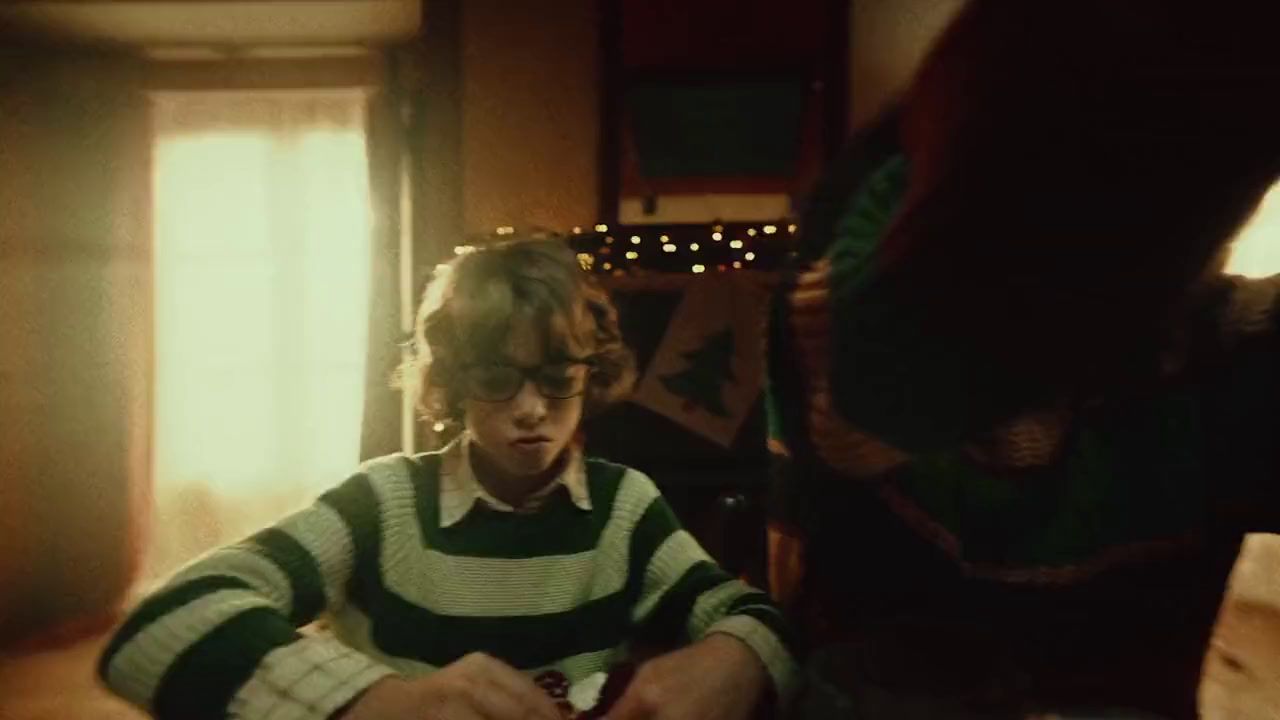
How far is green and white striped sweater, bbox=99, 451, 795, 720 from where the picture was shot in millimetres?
685

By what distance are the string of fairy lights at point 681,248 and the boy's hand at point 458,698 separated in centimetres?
83

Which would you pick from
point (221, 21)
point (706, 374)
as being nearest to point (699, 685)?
point (706, 374)

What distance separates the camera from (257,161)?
2217 mm

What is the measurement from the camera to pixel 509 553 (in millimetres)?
788

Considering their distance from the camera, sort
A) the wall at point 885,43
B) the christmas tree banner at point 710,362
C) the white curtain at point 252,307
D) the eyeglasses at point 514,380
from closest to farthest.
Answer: the wall at point 885,43, the eyeglasses at point 514,380, the christmas tree banner at point 710,362, the white curtain at point 252,307

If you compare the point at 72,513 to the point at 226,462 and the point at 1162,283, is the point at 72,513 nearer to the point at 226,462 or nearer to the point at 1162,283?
the point at 226,462

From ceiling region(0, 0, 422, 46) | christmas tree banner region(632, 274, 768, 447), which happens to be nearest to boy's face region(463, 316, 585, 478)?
christmas tree banner region(632, 274, 768, 447)

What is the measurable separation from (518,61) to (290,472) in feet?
4.09

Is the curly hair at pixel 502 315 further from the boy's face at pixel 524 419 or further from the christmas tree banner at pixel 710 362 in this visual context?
the christmas tree banner at pixel 710 362

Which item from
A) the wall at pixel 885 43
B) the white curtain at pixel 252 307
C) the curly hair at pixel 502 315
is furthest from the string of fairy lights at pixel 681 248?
the white curtain at pixel 252 307

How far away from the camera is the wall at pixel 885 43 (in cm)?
48

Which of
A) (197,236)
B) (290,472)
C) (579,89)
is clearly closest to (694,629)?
(579,89)

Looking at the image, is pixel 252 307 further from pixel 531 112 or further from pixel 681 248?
pixel 681 248

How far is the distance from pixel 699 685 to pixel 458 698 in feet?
0.57
